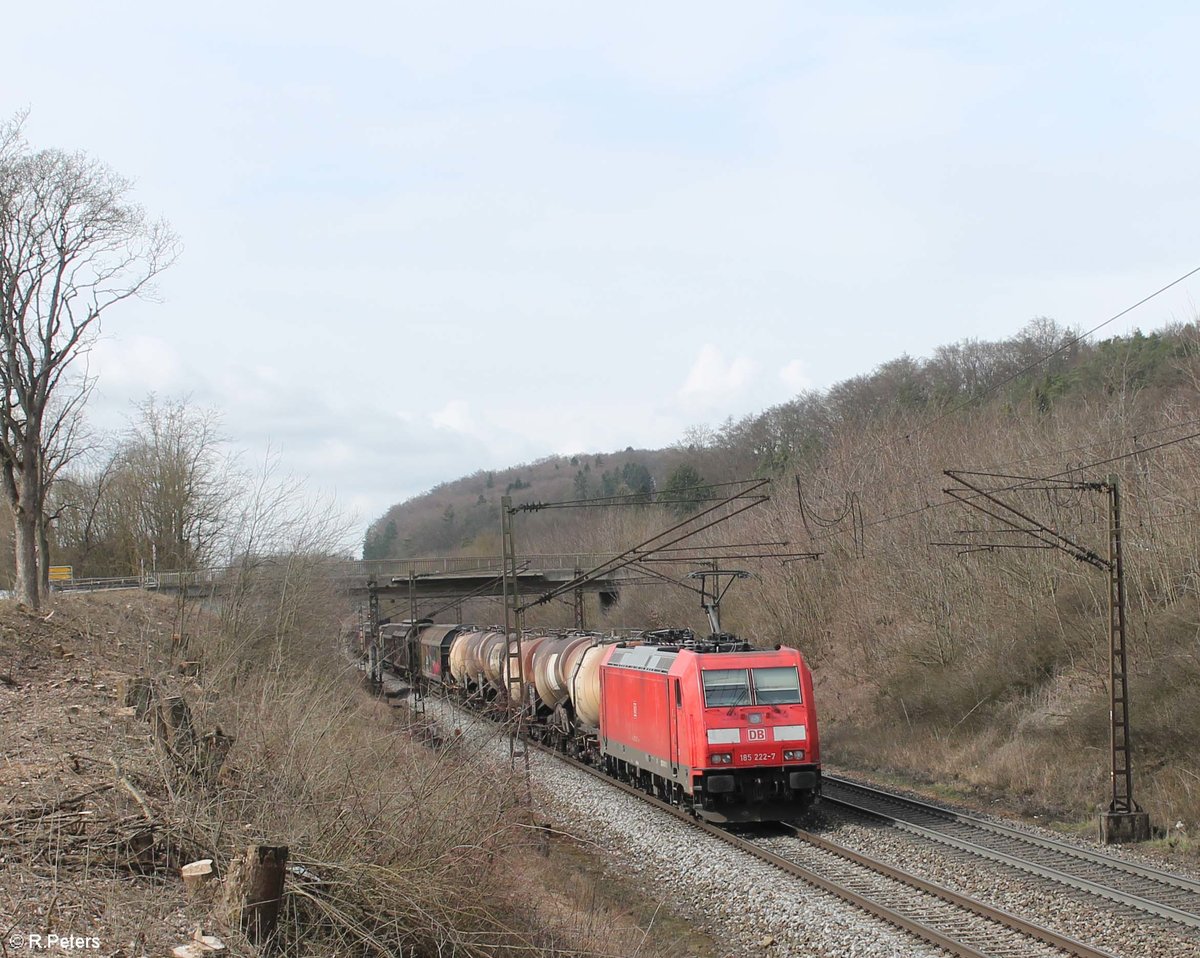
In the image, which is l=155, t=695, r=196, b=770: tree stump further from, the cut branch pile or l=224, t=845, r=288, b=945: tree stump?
l=224, t=845, r=288, b=945: tree stump

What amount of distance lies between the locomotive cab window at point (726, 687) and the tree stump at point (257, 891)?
11.2 m

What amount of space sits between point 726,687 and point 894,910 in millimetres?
5895

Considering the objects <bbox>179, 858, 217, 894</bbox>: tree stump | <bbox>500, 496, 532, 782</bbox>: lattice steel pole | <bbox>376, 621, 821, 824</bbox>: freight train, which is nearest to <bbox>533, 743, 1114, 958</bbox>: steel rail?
<bbox>376, 621, 821, 824</bbox>: freight train

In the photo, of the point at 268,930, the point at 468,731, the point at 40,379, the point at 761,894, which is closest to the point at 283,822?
the point at 268,930

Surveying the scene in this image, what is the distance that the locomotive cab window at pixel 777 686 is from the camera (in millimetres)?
17594

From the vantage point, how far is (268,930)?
683 centimetres

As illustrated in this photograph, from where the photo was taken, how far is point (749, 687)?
1759 cm

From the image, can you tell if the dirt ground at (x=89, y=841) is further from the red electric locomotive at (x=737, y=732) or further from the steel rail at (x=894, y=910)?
the red electric locomotive at (x=737, y=732)

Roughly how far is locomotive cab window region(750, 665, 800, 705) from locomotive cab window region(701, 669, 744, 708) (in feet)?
0.59

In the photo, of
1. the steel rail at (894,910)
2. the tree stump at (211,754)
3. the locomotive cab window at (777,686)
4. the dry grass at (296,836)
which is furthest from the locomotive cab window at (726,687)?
the tree stump at (211,754)

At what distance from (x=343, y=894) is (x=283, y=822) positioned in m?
0.83

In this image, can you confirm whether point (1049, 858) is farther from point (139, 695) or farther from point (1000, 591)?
point (1000, 591)

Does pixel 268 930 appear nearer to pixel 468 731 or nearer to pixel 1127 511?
pixel 468 731

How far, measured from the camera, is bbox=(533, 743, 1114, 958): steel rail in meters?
10.4
